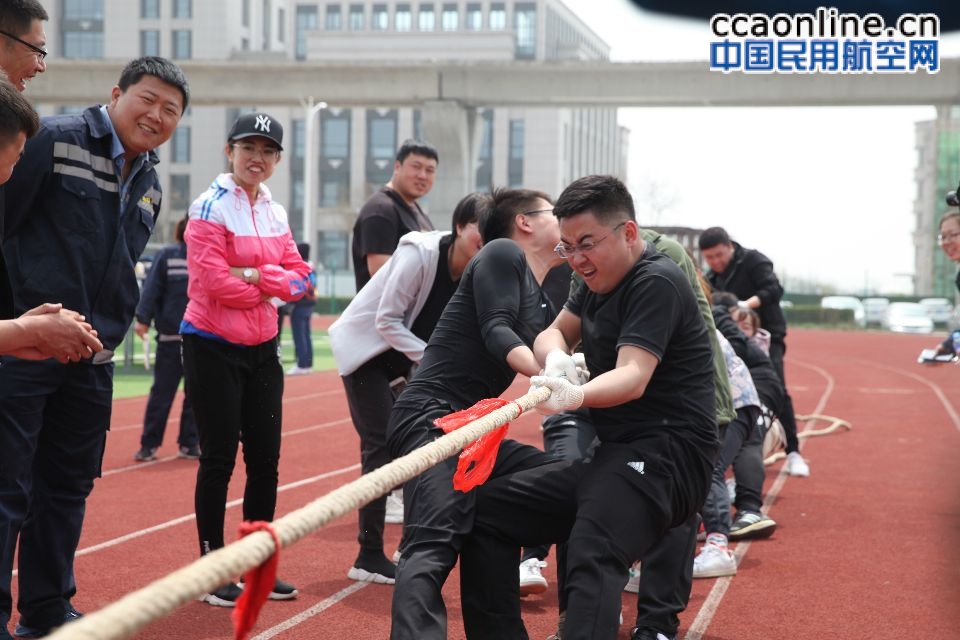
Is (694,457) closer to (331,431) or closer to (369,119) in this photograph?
(331,431)

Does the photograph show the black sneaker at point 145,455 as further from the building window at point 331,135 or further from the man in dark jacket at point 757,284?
the building window at point 331,135

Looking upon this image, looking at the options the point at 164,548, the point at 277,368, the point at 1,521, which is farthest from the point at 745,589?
the point at 1,521

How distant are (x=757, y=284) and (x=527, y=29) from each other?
7520 cm

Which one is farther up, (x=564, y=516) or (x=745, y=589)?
(x=564, y=516)

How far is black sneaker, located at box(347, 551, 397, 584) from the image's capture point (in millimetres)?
5473

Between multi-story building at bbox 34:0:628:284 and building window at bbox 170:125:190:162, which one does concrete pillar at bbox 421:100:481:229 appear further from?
building window at bbox 170:125:190:162

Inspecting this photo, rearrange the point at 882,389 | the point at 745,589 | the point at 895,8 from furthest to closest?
the point at 882,389 < the point at 745,589 < the point at 895,8

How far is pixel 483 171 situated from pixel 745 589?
72.9 metres

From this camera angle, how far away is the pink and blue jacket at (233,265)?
4.96 m

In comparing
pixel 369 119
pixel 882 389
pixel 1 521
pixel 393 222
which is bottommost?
pixel 882 389

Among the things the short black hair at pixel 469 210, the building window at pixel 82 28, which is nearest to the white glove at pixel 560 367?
the short black hair at pixel 469 210

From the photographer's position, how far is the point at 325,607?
5.04 m

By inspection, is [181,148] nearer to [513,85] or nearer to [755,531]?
[513,85]

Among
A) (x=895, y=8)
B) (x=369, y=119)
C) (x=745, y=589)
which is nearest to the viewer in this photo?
(x=895, y=8)
